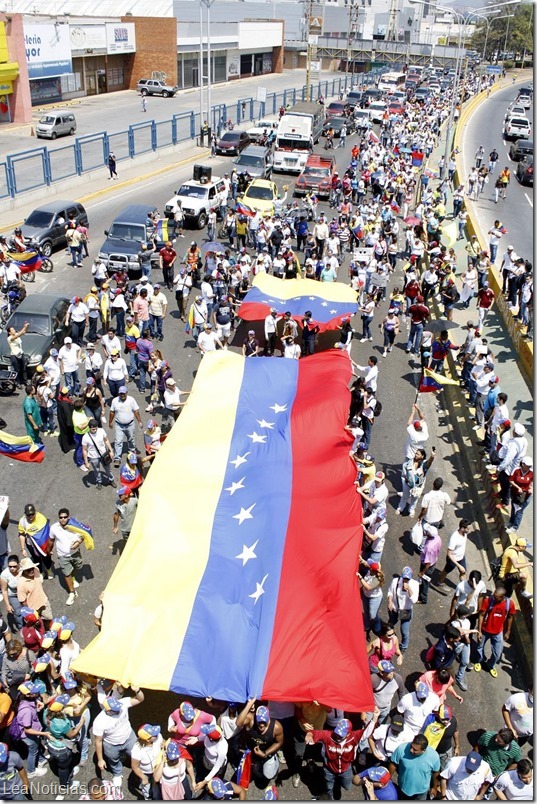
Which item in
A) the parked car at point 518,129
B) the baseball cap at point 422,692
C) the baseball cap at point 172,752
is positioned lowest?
the baseball cap at point 422,692

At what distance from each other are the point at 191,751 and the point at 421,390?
9423mm

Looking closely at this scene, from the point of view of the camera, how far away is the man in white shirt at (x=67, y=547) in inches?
405

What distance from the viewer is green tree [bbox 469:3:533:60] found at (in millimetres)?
127312

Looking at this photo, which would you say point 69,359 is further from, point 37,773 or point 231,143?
point 231,143

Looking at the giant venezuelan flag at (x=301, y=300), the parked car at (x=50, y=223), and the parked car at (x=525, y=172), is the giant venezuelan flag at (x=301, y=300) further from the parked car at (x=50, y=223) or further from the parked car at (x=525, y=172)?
the parked car at (x=525, y=172)

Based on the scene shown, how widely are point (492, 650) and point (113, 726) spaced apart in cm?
535

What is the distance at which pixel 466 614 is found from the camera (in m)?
9.66

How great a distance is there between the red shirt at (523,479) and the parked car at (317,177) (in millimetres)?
24675

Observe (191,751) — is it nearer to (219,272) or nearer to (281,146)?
→ (219,272)

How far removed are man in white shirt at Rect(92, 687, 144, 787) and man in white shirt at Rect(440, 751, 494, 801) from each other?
A: 134 inches

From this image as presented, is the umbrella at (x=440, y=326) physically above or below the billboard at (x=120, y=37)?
below

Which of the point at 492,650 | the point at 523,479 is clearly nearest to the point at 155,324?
the point at 523,479

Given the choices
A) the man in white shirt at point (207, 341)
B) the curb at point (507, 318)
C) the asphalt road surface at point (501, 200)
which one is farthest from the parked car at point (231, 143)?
the man in white shirt at point (207, 341)

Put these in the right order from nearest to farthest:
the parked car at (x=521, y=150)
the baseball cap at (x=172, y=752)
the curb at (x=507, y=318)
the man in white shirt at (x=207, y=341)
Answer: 1. the baseball cap at (x=172, y=752)
2. the man in white shirt at (x=207, y=341)
3. the curb at (x=507, y=318)
4. the parked car at (x=521, y=150)
